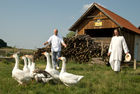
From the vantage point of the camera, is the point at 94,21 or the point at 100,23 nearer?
the point at 100,23

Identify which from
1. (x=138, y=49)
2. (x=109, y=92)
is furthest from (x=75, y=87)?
(x=138, y=49)

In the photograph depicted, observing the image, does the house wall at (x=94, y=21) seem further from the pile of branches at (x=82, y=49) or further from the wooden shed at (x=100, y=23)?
the pile of branches at (x=82, y=49)

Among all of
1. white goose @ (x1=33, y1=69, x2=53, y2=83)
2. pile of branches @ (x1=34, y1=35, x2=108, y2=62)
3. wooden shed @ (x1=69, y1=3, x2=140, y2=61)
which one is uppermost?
wooden shed @ (x1=69, y1=3, x2=140, y2=61)

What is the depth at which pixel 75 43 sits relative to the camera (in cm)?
1505

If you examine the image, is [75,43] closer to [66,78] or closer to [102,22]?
[102,22]

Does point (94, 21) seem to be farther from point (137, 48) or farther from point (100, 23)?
point (137, 48)

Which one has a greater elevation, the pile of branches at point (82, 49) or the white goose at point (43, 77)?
the pile of branches at point (82, 49)

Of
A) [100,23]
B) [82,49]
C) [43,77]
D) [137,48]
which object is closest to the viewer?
[43,77]

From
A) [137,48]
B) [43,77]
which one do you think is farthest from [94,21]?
[43,77]

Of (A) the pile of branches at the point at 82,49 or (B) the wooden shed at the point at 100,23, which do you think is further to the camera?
(B) the wooden shed at the point at 100,23

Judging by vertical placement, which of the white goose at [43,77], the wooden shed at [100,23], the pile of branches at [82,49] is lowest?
the white goose at [43,77]

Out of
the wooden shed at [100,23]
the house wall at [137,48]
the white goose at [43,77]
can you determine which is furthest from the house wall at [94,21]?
the white goose at [43,77]

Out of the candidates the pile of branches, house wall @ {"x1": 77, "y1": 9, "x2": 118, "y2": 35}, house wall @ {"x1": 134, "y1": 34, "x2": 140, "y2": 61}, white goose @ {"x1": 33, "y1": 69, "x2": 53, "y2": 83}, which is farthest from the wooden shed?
white goose @ {"x1": 33, "y1": 69, "x2": 53, "y2": 83}

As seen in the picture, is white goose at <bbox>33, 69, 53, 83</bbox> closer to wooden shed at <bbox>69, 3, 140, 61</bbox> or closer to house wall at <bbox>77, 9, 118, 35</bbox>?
wooden shed at <bbox>69, 3, 140, 61</bbox>
